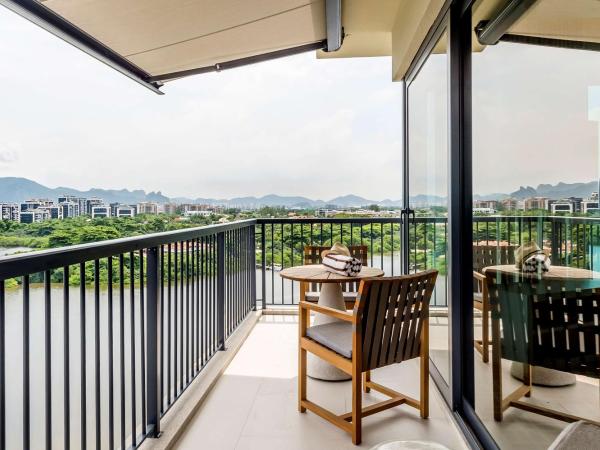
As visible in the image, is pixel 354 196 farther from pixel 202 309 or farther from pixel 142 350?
pixel 142 350

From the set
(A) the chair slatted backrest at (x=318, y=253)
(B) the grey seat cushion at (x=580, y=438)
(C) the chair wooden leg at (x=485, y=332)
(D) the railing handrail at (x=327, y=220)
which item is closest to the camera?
(B) the grey seat cushion at (x=580, y=438)

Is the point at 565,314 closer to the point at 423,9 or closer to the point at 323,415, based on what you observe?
the point at 323,415

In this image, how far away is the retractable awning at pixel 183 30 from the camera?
236cm

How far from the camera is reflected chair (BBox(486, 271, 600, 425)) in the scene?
1.10 m

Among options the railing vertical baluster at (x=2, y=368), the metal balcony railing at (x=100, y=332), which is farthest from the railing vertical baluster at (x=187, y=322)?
the railing vertical baluster at (x=2, y=368)

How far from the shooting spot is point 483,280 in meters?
2.04

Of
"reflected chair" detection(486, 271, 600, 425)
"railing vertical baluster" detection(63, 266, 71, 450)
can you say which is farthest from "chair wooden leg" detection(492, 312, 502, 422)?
"railing vertical baluster" detection(63, 266, 71, 450)

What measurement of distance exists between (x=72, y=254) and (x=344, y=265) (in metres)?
1.90

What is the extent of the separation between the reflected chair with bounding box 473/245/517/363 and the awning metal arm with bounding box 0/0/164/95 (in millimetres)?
2733

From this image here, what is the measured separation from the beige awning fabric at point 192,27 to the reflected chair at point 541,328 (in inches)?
96.3

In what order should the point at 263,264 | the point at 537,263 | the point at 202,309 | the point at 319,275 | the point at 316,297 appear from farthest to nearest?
1. the point at 263,264
2. the point at 316,297
3. the point at 202,309
4. the point at 319,275
5. the point at 537,263

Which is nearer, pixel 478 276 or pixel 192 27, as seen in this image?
pixel 478 276

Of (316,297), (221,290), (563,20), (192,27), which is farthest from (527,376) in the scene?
(192,27)

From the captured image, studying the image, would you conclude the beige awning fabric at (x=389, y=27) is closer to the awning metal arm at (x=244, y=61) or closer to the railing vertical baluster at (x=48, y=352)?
the awning metal arm at (x=244, y=61)
